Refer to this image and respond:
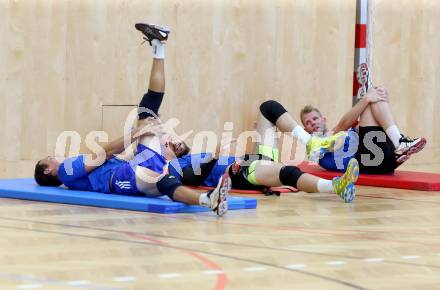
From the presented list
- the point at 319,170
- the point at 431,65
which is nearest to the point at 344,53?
the point at 431,65

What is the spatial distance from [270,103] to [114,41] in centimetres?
168

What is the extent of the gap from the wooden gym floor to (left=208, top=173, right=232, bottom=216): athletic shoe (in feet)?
0.24

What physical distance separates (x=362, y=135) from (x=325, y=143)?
12.9 inches

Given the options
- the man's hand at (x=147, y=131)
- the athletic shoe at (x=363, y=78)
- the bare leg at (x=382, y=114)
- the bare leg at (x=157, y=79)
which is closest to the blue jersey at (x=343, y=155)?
the bare leg at (x=382, y=114)

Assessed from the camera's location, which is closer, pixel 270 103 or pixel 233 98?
pixel 270 103

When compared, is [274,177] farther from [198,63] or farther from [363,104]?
[198,63]

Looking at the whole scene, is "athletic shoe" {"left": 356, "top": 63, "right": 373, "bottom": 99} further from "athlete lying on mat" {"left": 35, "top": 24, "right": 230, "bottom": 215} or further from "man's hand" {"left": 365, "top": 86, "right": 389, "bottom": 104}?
"athlete lying on mat" {"left": 35, "top": 24, "right": 230, "bottom": 215}

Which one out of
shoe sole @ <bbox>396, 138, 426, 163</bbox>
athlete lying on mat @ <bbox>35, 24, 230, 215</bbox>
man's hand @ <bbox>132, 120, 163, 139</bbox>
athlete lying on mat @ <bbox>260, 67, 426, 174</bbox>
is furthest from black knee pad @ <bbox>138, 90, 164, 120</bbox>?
shoe sole @ <bbox>396, 138, 426, 163</bbox>

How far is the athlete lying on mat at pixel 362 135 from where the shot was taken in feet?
28.3

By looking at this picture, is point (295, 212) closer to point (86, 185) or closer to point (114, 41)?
point (86, 185)

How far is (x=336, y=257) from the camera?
16.9 feet

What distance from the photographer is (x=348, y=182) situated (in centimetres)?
727

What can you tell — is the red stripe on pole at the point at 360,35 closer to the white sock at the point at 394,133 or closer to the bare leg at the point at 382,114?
the bare leg at the point at 382,114

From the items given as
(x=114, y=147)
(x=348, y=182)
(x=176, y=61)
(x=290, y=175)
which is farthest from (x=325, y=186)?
(x=176, y=61)
